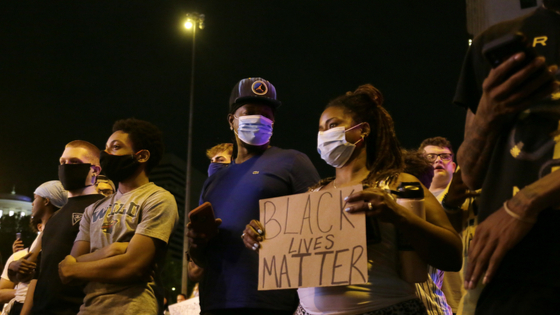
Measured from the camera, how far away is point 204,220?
135 inches

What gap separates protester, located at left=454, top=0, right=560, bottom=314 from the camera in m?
1.68

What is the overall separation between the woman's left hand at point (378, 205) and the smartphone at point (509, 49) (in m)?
0.89

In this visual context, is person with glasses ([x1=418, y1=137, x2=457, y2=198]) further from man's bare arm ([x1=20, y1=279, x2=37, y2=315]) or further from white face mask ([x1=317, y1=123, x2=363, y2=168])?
man's bare arm ([x1=20, y1=279, x2=37, y2=315])

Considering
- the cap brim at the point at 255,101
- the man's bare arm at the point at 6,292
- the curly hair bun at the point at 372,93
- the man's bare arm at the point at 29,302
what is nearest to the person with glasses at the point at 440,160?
the cap brim at the point at 255,101

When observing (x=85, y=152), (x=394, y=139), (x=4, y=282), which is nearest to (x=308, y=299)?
(x=394, y=139)

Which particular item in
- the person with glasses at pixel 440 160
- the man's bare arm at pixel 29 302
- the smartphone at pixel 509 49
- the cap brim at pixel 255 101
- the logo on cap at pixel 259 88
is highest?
the logo on cap at pixel 259 88

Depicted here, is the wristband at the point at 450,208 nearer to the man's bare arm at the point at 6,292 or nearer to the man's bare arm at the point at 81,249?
the man's bare arm at the point at 81,249

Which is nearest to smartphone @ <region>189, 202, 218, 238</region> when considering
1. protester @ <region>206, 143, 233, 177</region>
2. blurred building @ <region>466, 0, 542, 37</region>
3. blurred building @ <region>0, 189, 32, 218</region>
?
protester @ <region>206, 143, 233, 177</region>

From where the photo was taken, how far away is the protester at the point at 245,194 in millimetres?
3432

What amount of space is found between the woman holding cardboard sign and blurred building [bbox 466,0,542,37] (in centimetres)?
2173

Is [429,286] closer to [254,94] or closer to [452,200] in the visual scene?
[452,200]

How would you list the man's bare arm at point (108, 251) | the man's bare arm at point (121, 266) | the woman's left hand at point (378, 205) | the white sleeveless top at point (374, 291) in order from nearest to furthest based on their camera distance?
the woman's left hand at point (378, 205) < the white sleeveless top at point (374, 291) < the man's bare arm at point (121, 266) < the man's bare arm at point (108, 251)

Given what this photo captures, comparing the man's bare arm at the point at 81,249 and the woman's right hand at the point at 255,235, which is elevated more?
the woman's right hand at the point at 255,235

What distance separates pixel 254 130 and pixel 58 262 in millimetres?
2139
